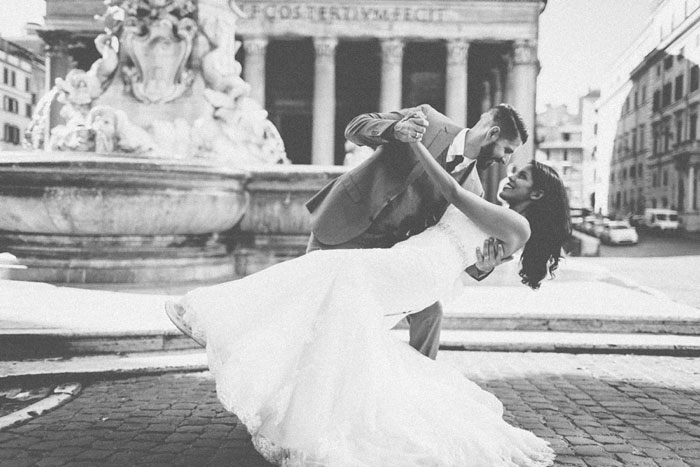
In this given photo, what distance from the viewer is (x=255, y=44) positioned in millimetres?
44875

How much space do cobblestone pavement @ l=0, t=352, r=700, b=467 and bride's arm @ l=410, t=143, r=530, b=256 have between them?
1056mm

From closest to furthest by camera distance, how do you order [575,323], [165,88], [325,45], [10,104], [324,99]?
[575,323], [165,88], [324,99], [325,45], [10,104]

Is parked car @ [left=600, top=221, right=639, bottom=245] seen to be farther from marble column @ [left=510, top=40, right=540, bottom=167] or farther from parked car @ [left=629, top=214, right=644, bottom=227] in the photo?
parked car @ [left=629, top=214, right=644, bottom=227]

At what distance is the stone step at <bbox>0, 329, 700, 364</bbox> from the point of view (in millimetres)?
5535

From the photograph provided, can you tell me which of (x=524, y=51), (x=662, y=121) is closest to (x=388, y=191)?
(x=524, y=51)

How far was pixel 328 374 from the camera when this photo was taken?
10.1 ft

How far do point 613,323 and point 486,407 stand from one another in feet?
12.6

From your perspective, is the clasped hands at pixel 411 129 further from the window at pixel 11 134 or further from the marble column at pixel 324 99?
the window at pixel 11 134

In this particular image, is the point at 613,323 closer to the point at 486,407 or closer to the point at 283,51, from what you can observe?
the point at 486,407

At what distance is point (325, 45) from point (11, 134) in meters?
38.0

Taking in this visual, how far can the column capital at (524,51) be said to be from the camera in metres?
45.3

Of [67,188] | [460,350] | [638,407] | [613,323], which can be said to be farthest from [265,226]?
[638,407]

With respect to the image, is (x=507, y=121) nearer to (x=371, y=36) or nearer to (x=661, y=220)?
(x=371, y=36)

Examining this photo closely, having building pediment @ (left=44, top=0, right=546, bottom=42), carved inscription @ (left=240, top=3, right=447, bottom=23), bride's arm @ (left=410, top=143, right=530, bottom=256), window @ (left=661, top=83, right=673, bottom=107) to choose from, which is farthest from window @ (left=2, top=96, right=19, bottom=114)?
bride's arm @ (left=410, top=143, right=530, bottom=256)
